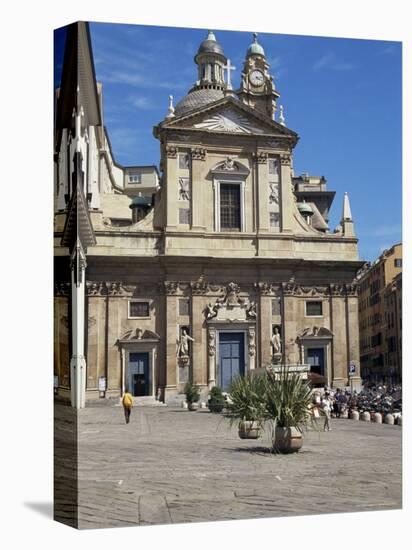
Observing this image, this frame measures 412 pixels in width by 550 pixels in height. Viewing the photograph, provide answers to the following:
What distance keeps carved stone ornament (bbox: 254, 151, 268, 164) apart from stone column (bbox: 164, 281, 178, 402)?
3070 mm

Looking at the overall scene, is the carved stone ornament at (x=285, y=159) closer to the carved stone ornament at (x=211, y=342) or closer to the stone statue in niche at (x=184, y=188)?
the stone statue in niche at (x=184, y=188)

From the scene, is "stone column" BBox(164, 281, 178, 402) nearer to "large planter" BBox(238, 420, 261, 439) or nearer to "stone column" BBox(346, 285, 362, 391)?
"large planter" BBox(238, 420, 261, 439)

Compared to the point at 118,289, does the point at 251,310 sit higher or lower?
lower

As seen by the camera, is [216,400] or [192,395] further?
[192,395]

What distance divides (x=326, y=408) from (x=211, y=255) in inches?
149

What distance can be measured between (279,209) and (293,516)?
20.8ft

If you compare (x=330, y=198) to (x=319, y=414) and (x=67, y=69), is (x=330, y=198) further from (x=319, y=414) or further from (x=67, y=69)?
(x=67, y=69)

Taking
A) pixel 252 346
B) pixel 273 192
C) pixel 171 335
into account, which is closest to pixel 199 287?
pixel 171 335

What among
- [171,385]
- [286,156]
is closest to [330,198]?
[286,156]

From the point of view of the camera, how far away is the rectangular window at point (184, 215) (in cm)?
1688

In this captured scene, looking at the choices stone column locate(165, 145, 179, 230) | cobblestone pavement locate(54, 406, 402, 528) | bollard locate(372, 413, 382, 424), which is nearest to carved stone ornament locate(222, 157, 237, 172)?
stone column locate(165, 145, 179, 230)

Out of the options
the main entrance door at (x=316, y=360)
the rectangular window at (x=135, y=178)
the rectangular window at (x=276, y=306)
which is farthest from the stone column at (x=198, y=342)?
the rectangular window at (x=135, y=178)

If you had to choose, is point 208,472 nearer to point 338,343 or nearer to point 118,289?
point 118,289

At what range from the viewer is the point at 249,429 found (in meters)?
15.0
